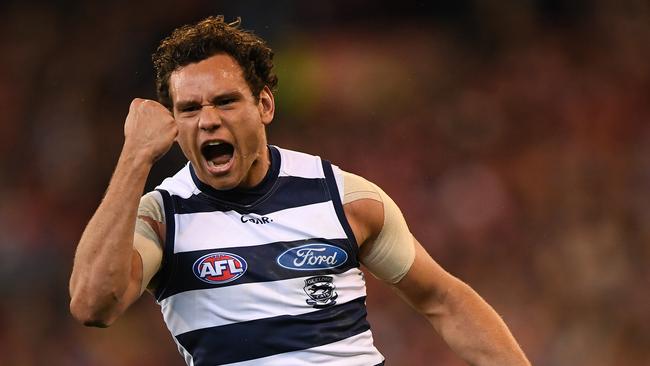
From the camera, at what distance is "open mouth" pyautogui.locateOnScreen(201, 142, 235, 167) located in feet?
9.53

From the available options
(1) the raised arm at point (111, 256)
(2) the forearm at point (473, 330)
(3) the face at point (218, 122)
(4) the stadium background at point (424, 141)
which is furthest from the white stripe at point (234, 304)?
(4) the stadium background at point (424, 141)

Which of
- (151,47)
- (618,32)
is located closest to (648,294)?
(618,32)

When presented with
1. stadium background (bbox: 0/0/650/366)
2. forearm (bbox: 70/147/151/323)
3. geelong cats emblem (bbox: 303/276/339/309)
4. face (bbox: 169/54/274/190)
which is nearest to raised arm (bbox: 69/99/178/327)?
forearm (bbox: 70/147/151/323)

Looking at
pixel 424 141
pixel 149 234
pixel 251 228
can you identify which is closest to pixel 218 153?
pixel 251 228

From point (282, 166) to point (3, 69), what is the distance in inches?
160

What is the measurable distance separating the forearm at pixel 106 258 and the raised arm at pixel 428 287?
77 centimetres

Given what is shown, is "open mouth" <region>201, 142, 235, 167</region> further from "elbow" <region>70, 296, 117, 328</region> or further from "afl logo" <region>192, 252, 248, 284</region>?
"elbow" <region>70, 296, 117, 328</region>

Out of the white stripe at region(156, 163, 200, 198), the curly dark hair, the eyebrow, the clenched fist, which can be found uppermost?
the curly dark hair

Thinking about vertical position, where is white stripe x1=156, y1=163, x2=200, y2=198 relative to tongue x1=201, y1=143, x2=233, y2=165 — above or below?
below

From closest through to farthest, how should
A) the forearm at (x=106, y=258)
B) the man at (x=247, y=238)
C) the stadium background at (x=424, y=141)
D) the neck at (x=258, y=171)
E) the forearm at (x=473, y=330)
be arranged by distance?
the forearm at (x=106, y=258)
the man at (x=247, y=238)
the neck at (x=258, y=171)
the forearm at (x=473, y=330)
the stadium background at (x=424, y=141)

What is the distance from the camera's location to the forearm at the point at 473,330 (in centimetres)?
308

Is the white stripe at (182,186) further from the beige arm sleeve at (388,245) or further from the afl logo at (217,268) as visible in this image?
the beige arm sleeve at (388,245)

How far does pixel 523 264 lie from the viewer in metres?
6.27

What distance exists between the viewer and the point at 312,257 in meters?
2.88
